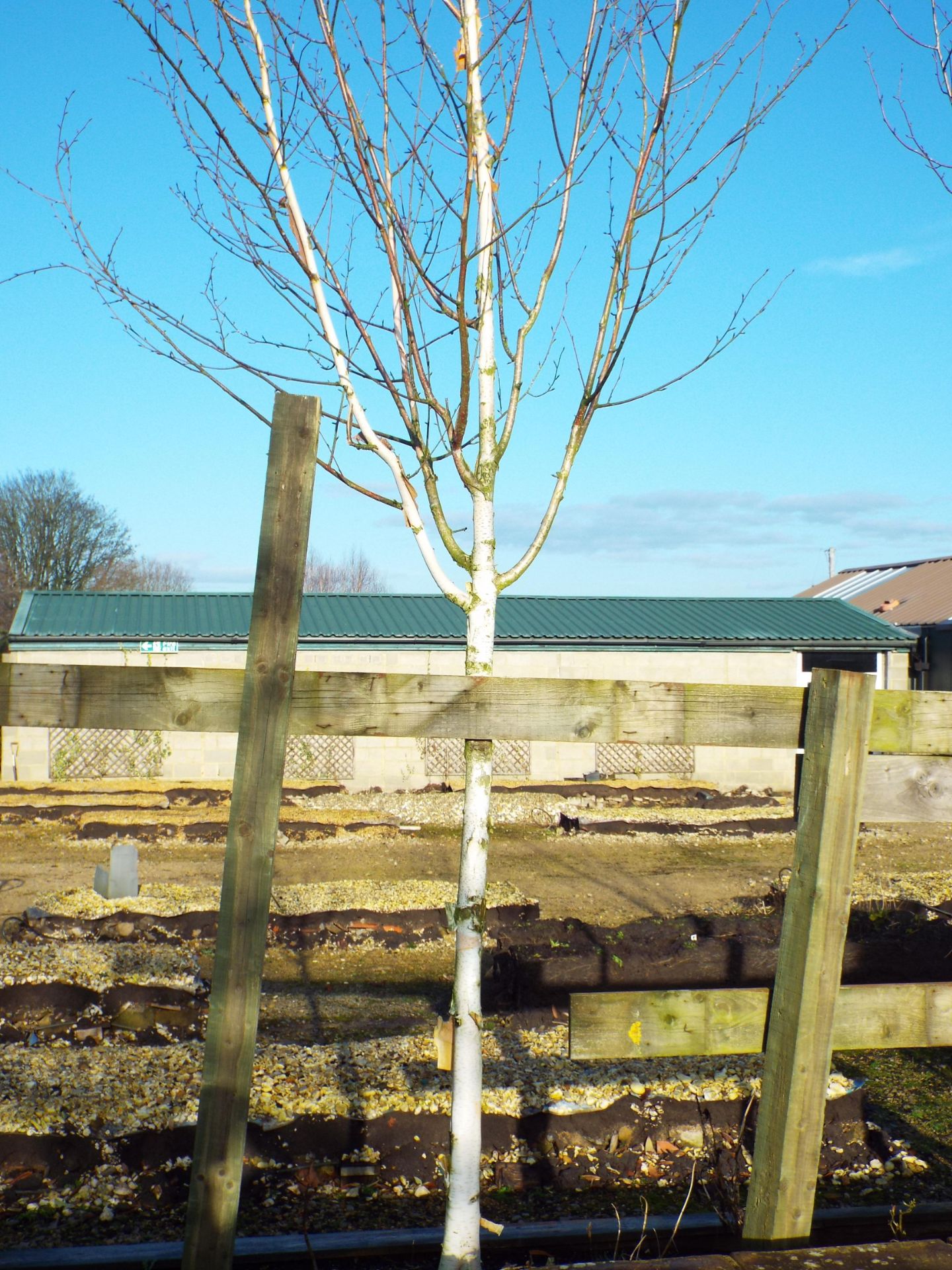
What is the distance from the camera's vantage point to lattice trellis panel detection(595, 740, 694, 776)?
21.9 metres

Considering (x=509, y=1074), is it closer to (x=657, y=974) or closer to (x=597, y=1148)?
(x=597, y=1148)

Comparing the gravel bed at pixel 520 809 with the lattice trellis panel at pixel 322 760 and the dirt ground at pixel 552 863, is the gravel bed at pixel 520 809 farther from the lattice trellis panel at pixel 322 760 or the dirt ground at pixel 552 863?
the lattice trellis panel at pixel 322 760

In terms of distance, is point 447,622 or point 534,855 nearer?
point 534,855

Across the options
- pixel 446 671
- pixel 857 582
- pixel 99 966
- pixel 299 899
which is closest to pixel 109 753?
pixel 446 671

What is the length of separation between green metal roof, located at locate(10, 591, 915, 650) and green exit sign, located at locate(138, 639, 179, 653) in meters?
0.11

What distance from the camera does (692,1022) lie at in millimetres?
2742

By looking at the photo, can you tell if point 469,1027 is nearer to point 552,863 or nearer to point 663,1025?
point 663,1025

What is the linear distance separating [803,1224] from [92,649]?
1995 cm

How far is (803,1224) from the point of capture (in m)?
2.65

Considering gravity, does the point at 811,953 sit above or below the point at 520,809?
above

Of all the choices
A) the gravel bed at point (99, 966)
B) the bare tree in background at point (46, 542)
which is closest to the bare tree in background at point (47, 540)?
the bare tree in background at point (46, 542)

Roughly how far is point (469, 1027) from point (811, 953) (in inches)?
41.2

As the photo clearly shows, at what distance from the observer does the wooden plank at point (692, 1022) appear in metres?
2.73

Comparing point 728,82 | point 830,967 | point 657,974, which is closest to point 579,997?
point 830,967
